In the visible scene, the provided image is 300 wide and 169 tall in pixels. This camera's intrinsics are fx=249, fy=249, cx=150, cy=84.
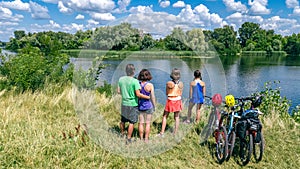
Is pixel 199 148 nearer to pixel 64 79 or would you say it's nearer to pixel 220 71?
pixel 220 71

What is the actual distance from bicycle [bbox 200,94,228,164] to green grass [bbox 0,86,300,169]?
115mm

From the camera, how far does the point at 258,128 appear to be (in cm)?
342

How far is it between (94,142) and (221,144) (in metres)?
1.90

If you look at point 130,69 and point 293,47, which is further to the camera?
point 293,47

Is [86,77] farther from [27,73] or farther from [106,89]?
[27,73]

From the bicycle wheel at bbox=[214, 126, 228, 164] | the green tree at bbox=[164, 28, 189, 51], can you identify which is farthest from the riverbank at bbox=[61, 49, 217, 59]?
the bicycle wheel at bbox=[214, 126, 228, 164]

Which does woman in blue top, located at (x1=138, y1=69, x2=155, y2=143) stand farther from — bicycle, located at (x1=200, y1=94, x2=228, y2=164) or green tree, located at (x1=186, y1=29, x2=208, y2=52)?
green tree, located at (x1=186, y1=29, x2=208, y2=52)

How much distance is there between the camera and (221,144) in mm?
3711

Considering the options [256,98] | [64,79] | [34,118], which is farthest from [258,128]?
[64,79]

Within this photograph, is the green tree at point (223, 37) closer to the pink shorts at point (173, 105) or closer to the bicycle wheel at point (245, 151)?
the pink shorts at point (173, 105)

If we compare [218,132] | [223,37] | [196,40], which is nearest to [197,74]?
[196,40]

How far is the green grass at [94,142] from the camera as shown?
3.29 meters

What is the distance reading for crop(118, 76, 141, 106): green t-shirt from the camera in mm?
3648

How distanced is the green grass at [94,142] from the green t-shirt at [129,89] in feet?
2.25
